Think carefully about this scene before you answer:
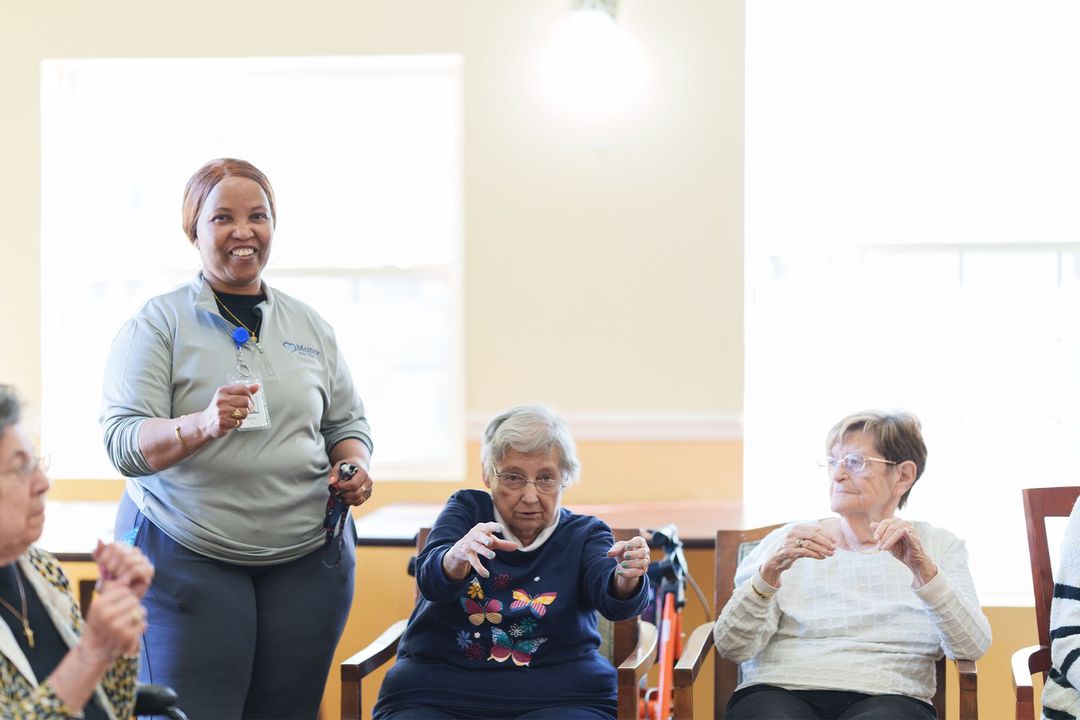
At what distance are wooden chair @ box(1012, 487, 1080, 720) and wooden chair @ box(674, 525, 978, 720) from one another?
0.14 meters

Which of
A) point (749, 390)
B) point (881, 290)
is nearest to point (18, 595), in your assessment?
point (749, 390)

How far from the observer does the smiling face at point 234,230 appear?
7.45ft

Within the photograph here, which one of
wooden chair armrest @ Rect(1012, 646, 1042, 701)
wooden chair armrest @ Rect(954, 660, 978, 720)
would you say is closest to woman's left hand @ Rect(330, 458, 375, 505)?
wooden chair armrest @ Rect(954, 660, 978, 720)

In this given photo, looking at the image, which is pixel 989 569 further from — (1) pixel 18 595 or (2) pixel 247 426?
(1) pixel 18 595

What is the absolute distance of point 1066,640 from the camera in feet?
7.43

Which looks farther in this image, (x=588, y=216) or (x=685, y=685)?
(x=588, y=216)

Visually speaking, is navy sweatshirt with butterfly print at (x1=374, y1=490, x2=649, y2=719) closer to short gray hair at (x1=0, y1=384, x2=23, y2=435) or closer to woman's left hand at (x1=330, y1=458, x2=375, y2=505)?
woman's left hand at (x1=330, y1=458, x2=375, y2=505)

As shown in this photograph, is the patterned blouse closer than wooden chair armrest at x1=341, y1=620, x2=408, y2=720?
Yes

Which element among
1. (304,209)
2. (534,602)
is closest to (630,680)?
(534,602)

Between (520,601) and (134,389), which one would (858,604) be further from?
(134,389)

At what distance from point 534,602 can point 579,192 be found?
5.91 ft

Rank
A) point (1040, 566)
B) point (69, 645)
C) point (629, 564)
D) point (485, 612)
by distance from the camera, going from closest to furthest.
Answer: point (69, 645) → point (629, 564) → point (485, 612) → point (1040, 566)

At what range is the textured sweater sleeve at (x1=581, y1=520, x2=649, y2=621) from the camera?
2328mm

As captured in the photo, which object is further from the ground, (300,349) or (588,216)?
(588,216)
